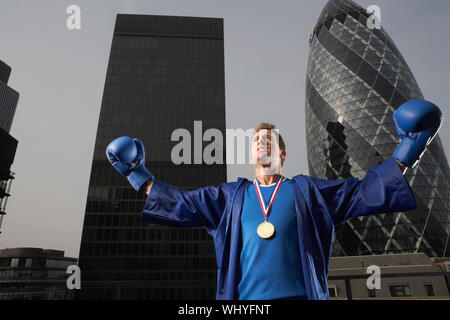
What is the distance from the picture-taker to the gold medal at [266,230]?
1.96 metres

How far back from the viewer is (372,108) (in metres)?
44.2

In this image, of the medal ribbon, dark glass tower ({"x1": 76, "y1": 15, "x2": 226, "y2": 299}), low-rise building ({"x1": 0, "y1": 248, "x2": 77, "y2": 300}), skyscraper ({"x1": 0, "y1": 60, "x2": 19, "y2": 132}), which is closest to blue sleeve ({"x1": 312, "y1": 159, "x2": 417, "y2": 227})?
the medal ribbon

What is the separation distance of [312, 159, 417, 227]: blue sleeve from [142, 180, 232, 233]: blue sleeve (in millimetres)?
882

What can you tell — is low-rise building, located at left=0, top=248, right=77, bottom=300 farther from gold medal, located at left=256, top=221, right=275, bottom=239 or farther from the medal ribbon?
gold medal, located at left=256, top=221, right=275, bottom=239

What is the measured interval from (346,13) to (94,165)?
5890 cm

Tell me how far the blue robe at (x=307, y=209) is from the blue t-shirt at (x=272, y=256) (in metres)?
0.05

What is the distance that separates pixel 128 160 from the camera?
239 centimetres

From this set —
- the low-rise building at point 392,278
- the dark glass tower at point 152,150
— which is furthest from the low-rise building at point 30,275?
the low-rise building at point 392,278

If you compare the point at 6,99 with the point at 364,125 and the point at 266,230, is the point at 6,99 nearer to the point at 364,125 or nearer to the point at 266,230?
the point at 364,125

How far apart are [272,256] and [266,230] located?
0.64ft

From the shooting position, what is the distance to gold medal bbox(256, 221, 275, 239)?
77.0 inches

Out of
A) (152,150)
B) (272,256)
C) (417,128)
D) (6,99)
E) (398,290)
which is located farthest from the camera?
(6,99)

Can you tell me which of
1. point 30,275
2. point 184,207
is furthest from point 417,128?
point 30,275

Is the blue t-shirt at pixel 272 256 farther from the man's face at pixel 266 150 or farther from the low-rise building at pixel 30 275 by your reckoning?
the low-rise building at pixel 30 275
